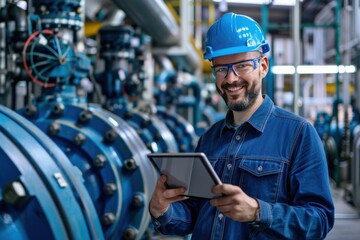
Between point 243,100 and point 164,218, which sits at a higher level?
point 243,100

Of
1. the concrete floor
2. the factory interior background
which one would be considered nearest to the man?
the factory interior background

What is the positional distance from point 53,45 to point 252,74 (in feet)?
5.69

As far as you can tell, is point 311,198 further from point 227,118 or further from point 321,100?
point 321,100

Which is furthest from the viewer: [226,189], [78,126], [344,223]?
[344,223]

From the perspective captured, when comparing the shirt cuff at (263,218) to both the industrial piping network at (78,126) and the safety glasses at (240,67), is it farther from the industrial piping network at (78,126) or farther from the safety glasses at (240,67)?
the industrial piping network at (78,126)

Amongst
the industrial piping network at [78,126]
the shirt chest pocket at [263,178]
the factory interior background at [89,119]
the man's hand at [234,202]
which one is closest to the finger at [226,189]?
the man's hand at [234,202]

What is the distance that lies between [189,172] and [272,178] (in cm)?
26

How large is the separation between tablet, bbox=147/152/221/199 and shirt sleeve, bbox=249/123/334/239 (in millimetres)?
141

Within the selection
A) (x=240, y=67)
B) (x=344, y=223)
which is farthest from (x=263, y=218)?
(x=344, y=223)

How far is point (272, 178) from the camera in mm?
1479

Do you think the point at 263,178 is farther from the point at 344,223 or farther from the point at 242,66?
the point at 344,223

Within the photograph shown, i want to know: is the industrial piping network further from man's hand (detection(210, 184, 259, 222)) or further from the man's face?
man's hand (detection(210, 184, 259, 222))

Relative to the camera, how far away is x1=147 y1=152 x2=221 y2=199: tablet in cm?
128

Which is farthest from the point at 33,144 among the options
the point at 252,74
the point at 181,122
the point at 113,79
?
the point at 181,122
